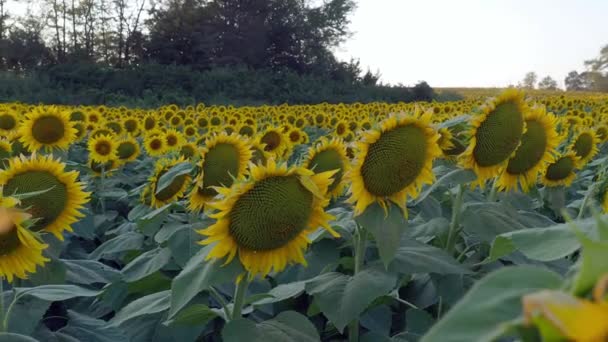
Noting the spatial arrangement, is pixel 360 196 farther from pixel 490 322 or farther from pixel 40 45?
pixel 40 45

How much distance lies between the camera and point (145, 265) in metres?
2.27

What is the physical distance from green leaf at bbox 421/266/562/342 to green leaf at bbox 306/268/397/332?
1221 millimetres

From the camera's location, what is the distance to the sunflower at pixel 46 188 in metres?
2.07

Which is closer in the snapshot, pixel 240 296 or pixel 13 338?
pixel 13 338

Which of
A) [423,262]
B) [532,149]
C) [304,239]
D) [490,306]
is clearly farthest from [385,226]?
[490,306]

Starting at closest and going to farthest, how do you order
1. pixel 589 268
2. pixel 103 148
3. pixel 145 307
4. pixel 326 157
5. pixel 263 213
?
pixel 589 268 → pixel 263 213 → pixel 145 307 → pixel 326 157 → pixel 103 148

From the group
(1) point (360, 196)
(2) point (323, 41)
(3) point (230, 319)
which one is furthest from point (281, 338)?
(2) point (323, 41)

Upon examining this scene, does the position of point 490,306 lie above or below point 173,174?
above

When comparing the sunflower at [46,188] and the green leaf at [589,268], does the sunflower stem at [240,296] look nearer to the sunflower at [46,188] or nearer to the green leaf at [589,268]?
the sunflower at [46,188]

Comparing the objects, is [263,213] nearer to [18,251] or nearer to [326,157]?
[18,251]

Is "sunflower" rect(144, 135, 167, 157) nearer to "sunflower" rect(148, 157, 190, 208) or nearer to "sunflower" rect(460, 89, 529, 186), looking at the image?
"sunflower" rect(148, 157, 190, 208)

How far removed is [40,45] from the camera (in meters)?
28.8

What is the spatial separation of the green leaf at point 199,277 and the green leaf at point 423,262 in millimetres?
456

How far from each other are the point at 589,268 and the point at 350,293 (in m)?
1.36
